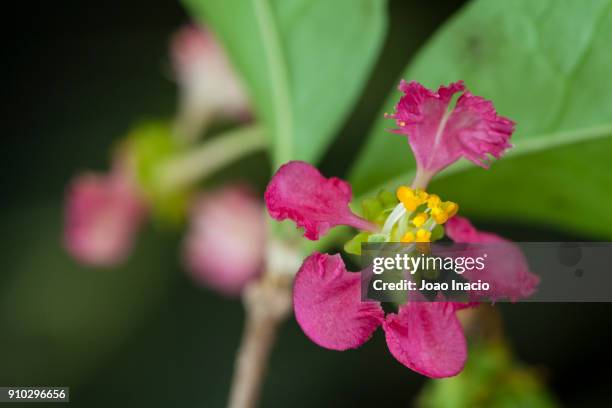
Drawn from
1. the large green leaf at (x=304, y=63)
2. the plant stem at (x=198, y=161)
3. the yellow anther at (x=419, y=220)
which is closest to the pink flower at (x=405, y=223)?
the yellow anther at (x=419, y=220)

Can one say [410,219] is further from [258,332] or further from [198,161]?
[198,161]

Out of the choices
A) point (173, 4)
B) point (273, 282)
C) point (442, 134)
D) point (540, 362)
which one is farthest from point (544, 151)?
point (173, 4)

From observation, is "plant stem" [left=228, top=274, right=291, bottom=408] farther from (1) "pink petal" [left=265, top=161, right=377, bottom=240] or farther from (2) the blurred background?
(2) the blurred background

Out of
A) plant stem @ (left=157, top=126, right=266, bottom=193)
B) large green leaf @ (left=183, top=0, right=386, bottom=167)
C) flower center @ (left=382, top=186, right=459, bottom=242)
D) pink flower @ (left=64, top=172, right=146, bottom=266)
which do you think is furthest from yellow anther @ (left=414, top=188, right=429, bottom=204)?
pink flower @ (left=64, top=172, right=146, bottom=266)

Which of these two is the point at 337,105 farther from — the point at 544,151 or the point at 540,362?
the point at 540,362

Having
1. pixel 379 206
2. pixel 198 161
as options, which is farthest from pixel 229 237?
pixel 379 206

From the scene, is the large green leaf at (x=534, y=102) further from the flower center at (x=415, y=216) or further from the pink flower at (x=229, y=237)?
the pink flower at (x=229, y=237)
